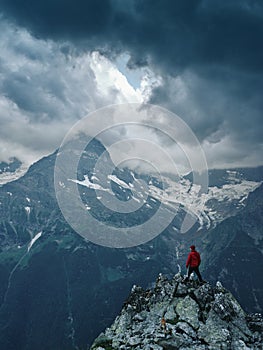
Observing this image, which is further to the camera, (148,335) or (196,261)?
(196,261)

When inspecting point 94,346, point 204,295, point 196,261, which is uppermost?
point 196,261

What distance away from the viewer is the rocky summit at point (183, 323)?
31.8 metres

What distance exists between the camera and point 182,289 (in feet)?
129

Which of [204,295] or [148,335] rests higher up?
[204,295]

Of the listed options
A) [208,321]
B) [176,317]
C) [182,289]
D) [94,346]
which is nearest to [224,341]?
[208,321]

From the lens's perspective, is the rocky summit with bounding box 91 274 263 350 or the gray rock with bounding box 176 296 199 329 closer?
the rocky summit with bounding box 91 274 263 350

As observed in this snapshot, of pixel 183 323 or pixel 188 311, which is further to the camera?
pixel 188 311

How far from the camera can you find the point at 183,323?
34.0 metres

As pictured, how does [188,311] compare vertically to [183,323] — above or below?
above

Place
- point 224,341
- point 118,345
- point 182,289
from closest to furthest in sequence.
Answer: point 224,341
point 118,345
point 182,289

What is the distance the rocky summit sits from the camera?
3175cm

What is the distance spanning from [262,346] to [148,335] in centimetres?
1162

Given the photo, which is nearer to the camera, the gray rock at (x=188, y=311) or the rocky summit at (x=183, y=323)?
the rocky summit at (x=183, y=323)

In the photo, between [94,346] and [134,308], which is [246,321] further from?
[94,346]
